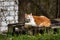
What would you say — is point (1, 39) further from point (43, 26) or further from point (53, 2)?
point (53, 2)

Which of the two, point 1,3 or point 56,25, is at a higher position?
point 1,3

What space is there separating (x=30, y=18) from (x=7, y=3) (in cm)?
152

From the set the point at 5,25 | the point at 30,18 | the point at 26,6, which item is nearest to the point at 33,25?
the point at 30,18

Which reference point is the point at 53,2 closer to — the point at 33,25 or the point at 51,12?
the point at 51,12

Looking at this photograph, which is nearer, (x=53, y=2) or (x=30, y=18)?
(x=30, y=18)

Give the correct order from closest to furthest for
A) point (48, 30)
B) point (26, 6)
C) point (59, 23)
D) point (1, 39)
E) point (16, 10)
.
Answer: point (1, 39) → point (48, 30) → point (59, 23) → point (16, 10) → point (26, 6)

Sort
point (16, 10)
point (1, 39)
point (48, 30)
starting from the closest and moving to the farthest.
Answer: point (1, 39) < point (48, 30) < point (16, 10)

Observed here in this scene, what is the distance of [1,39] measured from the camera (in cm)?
1016

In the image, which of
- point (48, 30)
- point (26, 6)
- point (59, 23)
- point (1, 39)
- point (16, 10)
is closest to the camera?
point (1, 39)

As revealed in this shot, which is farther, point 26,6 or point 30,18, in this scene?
point 26,6

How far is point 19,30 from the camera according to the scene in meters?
12.3

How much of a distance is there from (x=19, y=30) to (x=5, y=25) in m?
1.21

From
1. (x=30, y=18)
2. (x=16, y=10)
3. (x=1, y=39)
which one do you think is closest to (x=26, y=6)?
(x=16, y=10)

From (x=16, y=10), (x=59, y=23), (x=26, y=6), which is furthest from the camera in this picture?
(x=26, y=6)
